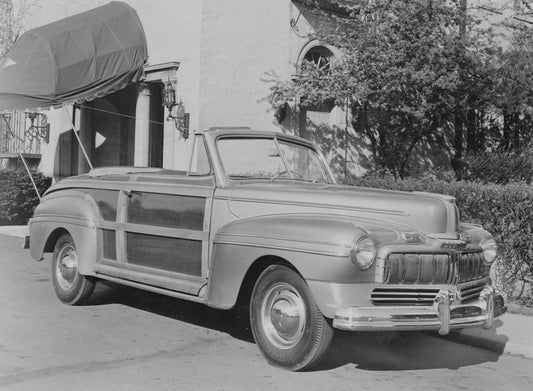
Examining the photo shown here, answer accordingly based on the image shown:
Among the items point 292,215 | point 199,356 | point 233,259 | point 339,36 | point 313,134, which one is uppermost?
point 339,36

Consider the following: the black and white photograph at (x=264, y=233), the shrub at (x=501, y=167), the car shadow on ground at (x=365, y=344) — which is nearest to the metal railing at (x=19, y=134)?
the black and white photograph at (x=264, y=233)

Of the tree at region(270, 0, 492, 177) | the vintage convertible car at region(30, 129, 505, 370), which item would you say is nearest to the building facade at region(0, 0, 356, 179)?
the tree at region(270, 0, 492, 177)

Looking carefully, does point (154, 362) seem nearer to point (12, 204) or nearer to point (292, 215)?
point (292, 215)

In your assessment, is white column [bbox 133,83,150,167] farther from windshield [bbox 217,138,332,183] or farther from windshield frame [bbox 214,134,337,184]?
windshield frame [bbox 214,134,337,184]

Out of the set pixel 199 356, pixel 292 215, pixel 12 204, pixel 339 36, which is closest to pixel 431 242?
pixel 292 215

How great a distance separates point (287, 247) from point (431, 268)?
106 cm

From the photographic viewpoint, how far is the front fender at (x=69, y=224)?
22.1ft

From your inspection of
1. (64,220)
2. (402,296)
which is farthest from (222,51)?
(402,296)

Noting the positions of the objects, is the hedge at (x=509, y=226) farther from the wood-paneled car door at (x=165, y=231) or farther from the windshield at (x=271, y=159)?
the wood-paneled car door at (x=165, y=231)

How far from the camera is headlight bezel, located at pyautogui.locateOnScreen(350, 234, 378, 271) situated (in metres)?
4.54

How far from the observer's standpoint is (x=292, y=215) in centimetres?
512

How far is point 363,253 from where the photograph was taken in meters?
4.58

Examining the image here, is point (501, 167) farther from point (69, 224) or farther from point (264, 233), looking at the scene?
point (264, 233)

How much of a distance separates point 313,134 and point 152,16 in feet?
14.3
